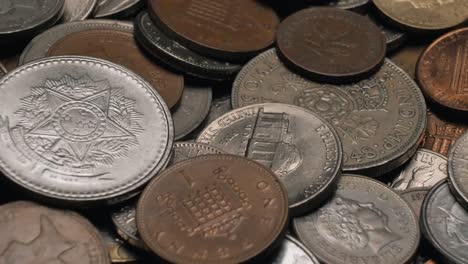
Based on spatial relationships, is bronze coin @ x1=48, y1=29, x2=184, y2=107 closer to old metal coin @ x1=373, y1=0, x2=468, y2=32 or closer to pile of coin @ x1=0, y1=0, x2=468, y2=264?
pile of coin @ x1=0, y1=0, x2=468, y2=264

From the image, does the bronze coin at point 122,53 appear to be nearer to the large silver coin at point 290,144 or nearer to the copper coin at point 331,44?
the large silver coin at point 290,144

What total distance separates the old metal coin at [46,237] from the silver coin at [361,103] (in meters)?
0.95

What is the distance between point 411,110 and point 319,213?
75 cm

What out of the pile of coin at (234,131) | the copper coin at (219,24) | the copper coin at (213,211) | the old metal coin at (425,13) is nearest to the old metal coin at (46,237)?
the pile of coin at (234,131)

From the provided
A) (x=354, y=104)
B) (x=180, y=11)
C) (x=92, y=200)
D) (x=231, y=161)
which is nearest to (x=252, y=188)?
(x=231, y=161)

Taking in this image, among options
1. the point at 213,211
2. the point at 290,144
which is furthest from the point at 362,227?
the point at 213,211

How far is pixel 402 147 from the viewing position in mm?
3371

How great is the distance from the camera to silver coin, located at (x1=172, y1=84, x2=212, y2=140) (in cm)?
351

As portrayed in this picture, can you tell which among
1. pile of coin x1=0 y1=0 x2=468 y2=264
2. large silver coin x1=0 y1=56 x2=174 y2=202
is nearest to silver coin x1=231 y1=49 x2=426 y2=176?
pile of coin x1=0 y1=0 x2=468 y2=264

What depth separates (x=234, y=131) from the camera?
3.35m

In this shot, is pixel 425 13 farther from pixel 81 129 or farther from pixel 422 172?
pixel 81 129

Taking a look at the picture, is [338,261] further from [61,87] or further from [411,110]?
[61,87]

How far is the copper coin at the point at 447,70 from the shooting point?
3652mm

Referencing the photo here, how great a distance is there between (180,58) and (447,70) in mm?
1274
